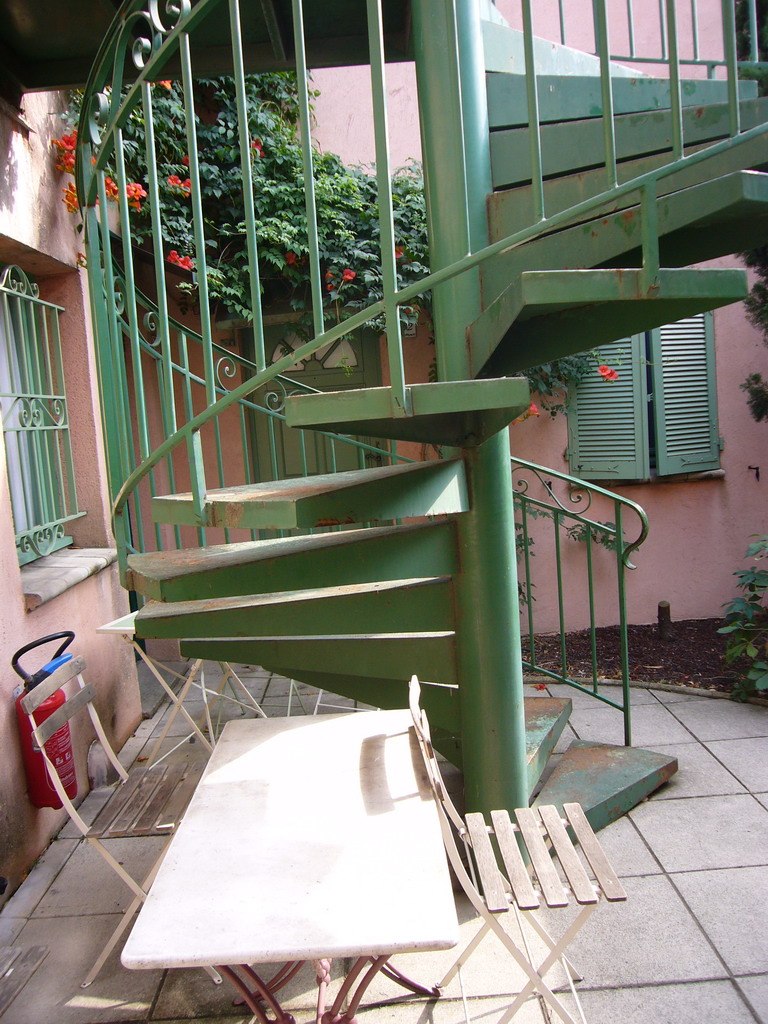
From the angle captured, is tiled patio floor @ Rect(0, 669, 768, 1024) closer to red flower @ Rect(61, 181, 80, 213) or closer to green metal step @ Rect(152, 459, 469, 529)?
green metal step @ Rect(152, 459, 469, 529)

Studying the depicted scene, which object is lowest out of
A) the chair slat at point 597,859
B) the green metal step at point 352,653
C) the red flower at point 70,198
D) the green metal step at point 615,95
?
the chair slat at point 597,859

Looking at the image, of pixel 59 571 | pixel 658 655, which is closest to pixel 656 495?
pixel 658 655

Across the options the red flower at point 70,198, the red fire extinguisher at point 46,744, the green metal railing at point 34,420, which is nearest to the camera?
the red fire extinguisher at point 46,744

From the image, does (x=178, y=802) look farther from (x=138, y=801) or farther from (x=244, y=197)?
(x=244, y=197)

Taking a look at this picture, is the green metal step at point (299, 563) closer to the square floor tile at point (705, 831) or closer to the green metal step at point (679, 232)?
the green metal step at point (679, 232)

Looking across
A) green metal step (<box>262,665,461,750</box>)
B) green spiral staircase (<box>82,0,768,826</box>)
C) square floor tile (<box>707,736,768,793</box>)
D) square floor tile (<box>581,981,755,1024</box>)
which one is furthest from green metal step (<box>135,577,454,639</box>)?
square floor tile (<box>707,736,768,793</box>)

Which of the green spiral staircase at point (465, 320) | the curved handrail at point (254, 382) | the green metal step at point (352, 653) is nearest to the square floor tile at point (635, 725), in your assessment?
the green spiral staircase at point (465, 320)

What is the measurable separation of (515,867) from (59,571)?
262 centimetres

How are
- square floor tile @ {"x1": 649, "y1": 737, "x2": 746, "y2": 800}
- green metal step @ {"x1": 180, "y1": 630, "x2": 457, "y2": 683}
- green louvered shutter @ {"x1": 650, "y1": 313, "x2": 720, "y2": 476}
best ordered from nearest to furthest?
1. green metal step @ {"x1": 180, "y1": 630, "x2": 457, "y2": 683}
2. square floor tile @ {"x1": 649, "y1": 737, "x2": 746, "y2": 800}
3. green louvered shutter @ {"x1": 650, "y1": 313, "x2": 720, "y2": 476}

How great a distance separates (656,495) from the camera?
19.4 feet

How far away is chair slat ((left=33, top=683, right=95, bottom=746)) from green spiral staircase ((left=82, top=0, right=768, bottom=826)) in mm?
395

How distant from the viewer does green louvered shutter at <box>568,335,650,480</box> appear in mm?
5766

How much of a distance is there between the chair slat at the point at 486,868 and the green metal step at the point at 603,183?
5.31 feet

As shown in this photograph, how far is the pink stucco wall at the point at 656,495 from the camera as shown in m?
5.86
